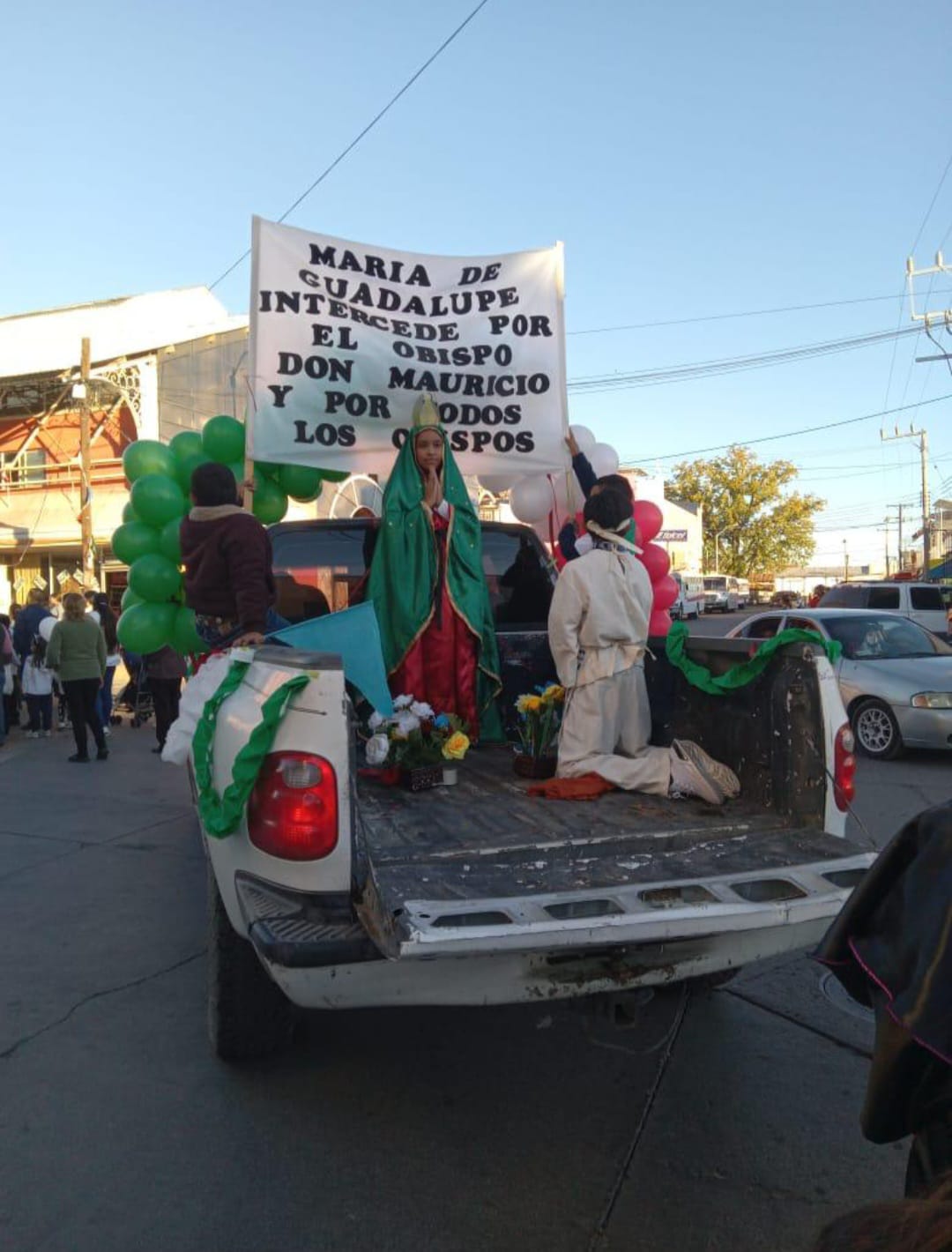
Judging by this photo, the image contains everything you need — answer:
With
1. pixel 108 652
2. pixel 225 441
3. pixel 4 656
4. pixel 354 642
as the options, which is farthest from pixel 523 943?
pixel 108 652

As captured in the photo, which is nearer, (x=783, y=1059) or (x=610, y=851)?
(x=610, y=851)

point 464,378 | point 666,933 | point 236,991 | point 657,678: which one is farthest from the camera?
point 464,378

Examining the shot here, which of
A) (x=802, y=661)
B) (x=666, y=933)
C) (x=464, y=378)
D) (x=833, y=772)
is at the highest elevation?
(x=464, y=378)

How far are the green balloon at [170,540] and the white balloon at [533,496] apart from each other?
221 cm

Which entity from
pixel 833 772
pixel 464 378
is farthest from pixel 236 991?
pixel 464 378

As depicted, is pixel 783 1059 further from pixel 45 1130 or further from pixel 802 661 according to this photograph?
pixel 45 1130

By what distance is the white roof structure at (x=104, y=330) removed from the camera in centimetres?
2198

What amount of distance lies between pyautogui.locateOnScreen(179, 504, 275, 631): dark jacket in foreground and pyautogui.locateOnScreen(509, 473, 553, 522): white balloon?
233 centimetres

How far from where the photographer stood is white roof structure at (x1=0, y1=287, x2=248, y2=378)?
866 inches

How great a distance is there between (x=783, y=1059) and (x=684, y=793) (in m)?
1.04

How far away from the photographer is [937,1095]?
4.45ft

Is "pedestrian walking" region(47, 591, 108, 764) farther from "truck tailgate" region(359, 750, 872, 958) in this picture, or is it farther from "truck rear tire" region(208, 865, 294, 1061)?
"truck rear tire" region(208, 865, 294, 1061)

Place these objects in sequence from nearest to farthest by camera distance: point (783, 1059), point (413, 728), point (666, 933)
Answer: point (666, 933) < point (783, 1059) < point (413, 728)

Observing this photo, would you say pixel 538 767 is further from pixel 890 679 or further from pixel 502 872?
pixel 890 679
